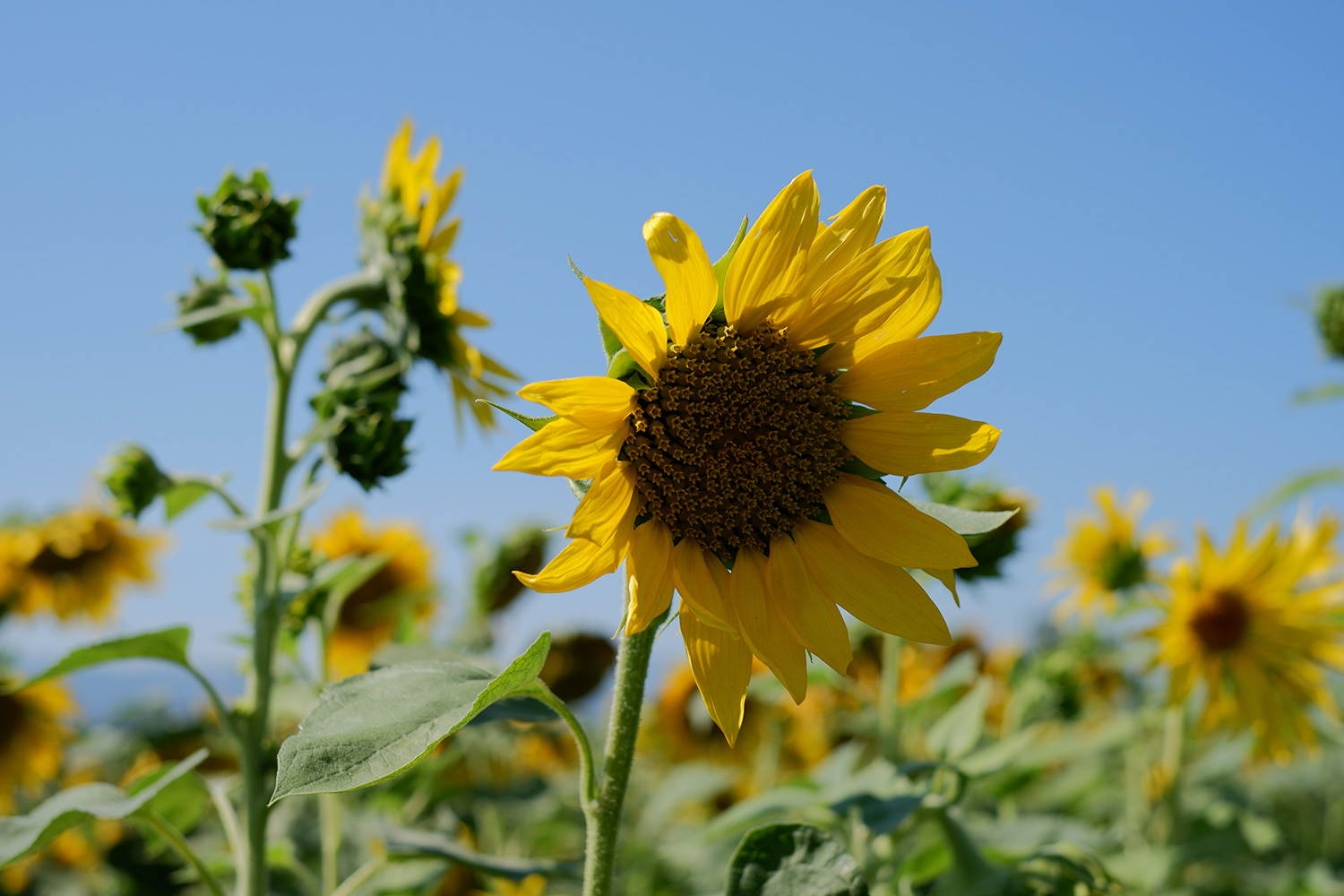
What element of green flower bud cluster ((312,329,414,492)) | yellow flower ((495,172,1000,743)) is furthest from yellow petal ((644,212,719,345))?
green flower bud cluster ((312,329,414,492))

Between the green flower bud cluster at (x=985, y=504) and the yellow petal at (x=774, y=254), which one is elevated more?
the yellow petal at (x=774, y=254)

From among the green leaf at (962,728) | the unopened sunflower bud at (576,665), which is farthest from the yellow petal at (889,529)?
the unopened sunflower bud at (576,665)

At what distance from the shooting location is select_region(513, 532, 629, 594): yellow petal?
106 cm

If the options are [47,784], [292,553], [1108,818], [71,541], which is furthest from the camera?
[47,784]

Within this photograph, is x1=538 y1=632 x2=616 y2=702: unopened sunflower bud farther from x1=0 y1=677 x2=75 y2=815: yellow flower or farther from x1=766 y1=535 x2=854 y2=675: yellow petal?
x1=766 y1=535 x2=854 y2=675: yellow petal

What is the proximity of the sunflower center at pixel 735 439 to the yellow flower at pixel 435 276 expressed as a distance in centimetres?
96

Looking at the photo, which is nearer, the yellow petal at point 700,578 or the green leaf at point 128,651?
the yellow petal at point 700,578

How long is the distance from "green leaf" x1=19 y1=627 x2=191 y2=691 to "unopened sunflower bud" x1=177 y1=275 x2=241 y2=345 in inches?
27.3

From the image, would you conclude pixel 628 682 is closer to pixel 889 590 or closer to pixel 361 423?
pixel 889 590

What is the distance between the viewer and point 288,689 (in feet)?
8.31

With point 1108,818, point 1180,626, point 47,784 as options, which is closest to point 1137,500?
point 1180,626

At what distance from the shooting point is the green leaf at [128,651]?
1532mm

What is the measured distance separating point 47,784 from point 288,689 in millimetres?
3651

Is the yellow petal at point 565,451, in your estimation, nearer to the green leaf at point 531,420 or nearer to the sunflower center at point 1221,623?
the green leaf at point 531,420
